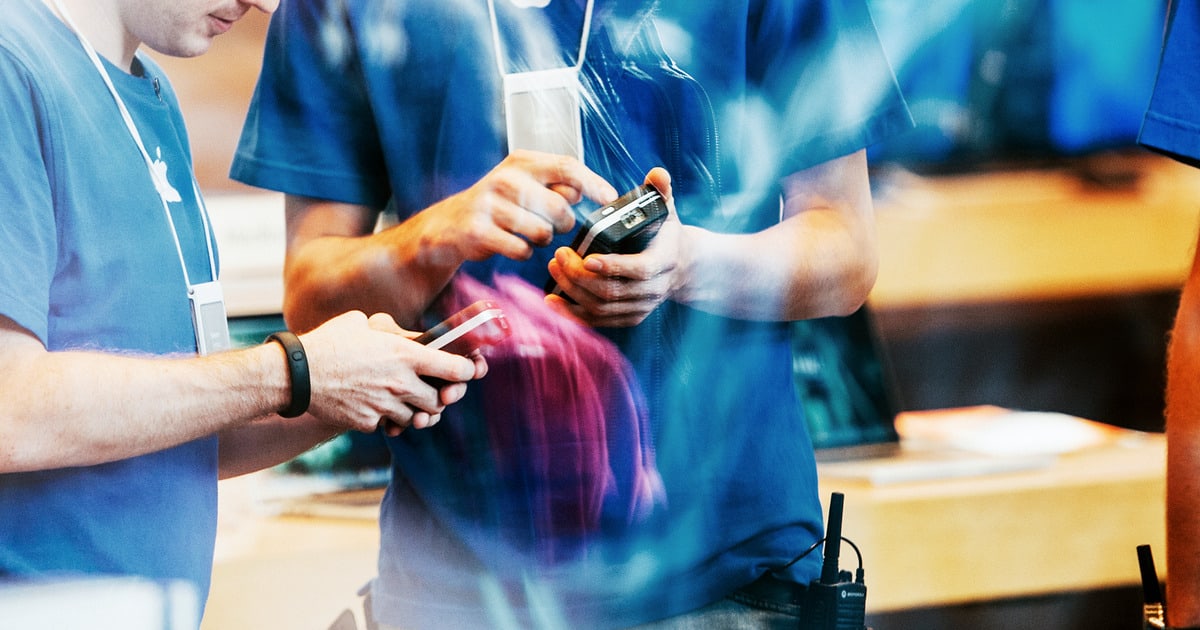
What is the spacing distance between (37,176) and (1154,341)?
131cm

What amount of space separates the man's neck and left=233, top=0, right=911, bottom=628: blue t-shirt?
137mm

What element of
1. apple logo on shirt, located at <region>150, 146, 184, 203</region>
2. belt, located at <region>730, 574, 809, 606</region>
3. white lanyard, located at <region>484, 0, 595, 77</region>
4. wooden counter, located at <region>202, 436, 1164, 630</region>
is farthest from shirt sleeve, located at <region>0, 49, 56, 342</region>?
wooden counter, located at <region>202, 436, 1164, 630</region>

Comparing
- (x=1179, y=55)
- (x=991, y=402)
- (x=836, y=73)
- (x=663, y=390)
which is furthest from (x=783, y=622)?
(x=1179, y=55)

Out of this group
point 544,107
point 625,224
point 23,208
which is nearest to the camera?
point 23,208

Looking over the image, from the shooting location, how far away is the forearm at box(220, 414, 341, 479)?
1.10m

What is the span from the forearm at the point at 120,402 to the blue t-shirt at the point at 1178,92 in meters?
0.84

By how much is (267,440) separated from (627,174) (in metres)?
0.43

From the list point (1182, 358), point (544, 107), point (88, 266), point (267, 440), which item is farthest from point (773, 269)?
point (88, 266)

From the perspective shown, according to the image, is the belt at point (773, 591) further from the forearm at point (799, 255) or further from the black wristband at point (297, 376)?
the black wristband at point (297, 376)

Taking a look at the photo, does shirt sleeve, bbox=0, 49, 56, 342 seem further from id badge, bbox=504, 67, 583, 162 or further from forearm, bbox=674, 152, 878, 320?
forearm, bbox=674, 152, 878, 320

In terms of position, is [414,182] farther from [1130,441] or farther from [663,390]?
[1130,441]

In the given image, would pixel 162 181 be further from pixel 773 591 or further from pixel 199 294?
pixel 773 591

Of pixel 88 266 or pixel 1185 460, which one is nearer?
pixel 88 266

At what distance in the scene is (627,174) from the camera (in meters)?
1.12
